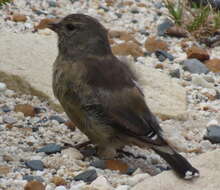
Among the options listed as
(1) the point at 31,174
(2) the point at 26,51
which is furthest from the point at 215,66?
(1) the point at 31,174

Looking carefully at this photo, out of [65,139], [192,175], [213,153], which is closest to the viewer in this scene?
[192,175]

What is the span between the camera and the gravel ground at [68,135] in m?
4.79

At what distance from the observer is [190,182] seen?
462 centimetres

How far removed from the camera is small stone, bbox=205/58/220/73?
7.28m

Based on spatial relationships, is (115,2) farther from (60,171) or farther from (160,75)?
(60,171)

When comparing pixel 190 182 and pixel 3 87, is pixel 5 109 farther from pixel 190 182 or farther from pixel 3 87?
pixel 190 182

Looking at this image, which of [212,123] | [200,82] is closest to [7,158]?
[212,123]

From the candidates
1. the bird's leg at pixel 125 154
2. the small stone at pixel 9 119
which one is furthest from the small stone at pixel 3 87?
the bird's leg at pixel 125 154

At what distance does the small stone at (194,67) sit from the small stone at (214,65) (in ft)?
0.27

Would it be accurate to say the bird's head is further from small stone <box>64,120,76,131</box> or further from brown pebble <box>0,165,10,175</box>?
brown pebble <box>0,165,10,175</box>

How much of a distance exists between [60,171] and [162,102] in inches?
70.6

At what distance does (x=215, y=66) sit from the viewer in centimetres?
730

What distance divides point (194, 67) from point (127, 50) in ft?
2.55

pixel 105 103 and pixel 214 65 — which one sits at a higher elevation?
pixel 105 103
